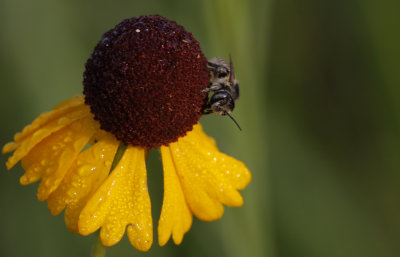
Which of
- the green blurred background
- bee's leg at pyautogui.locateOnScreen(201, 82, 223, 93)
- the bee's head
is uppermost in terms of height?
bee's leg at pyautogui.locateOnScreen(201, 82, 223, 93)

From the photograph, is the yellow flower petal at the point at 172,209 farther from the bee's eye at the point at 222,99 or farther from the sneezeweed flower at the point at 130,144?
the bee's eye at the point at 222,99

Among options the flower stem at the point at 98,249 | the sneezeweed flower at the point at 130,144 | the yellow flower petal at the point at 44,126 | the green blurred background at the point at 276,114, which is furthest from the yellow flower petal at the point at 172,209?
the green blurred background at the point at 276,114

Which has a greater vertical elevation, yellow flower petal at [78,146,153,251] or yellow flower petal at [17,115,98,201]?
yellow flower petal at [17,115,98,201]

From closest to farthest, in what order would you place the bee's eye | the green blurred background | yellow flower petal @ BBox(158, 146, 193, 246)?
yellow flower petal @ BBox(158, 146, 193, 246) < the bee's eye < the green blurred background

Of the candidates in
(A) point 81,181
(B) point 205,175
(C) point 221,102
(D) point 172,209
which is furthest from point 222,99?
(A) point 81,181

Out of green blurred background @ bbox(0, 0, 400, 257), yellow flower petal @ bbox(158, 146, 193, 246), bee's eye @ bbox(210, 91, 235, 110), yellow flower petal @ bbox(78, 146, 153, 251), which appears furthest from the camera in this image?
green blurred background @ bbox(0, 0, 400, 257)

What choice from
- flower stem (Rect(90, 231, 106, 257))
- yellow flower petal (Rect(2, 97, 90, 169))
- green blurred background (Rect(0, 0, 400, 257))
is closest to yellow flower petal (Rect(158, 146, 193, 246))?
flower stem (Rect(90, 231, 106, 257))

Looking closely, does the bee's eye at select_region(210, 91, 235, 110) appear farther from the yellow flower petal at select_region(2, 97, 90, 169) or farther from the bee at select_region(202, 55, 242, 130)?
the yellow flower petal at select_region(2, 97, 90, 169)
